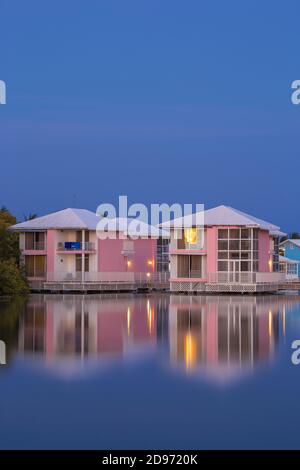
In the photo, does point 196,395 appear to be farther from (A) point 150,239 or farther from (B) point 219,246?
(A) point 150,239

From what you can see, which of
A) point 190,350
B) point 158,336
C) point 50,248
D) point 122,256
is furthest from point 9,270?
point 190,350

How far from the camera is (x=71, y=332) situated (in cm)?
2716

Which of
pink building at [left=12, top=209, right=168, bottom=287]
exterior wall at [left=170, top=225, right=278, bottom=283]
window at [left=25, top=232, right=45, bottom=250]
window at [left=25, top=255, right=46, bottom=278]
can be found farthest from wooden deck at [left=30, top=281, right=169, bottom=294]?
exterior wall at [left=170, top=225, right=278, bottom=283]

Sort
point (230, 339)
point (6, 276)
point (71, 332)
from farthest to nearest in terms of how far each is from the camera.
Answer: point (6, 276), point (71, 332), point (230, 339)

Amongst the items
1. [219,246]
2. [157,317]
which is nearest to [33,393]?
[157,317]

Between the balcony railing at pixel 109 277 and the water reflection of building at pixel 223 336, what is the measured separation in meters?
19.3

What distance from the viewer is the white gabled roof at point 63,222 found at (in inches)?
2415

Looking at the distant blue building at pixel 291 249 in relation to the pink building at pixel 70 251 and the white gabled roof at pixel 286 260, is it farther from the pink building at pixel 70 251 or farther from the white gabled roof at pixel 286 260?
the pink building at pixel 70 251

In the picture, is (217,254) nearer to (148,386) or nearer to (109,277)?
(109,277)

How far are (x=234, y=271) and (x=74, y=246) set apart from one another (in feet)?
37.4

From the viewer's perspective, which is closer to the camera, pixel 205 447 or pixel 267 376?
pixel 205 447

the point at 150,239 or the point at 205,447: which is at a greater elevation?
the point at 150,239
